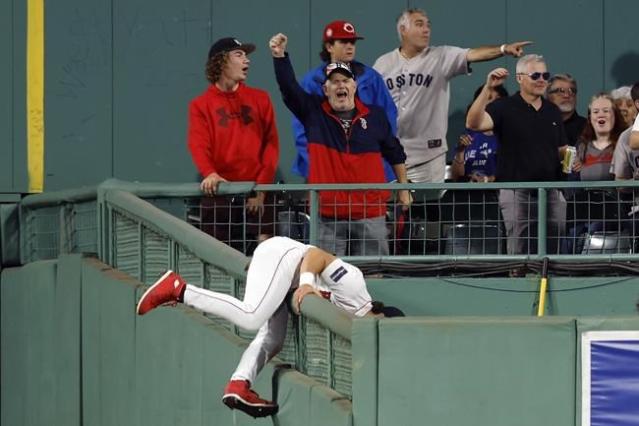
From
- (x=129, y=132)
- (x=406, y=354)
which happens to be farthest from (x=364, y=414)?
(x=129, y=132)

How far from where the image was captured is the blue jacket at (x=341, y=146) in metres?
12.5

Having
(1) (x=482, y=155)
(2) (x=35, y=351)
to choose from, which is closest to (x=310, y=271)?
(1) (x=482, y=155)

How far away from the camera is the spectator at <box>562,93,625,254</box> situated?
12.6 meters

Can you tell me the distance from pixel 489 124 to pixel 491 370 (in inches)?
176

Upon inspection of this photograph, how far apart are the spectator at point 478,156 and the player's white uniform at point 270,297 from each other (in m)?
3.78

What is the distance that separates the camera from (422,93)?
13.8 meters

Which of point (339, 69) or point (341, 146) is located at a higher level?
point (339, 69)

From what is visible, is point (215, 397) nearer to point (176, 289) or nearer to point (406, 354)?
point (176, 289)

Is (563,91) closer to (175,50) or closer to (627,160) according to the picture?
(627,160)

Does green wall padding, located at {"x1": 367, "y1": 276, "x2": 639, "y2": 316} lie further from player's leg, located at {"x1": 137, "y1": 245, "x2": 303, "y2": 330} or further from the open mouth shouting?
player's leg, located at {"x1": 137, "y1": 245, "x2": 303, "y2": 330}

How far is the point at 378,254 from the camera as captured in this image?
1253cm

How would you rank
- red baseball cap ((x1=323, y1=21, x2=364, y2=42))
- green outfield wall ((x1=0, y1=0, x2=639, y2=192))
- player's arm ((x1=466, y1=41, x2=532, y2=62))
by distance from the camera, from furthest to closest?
green outfield wall ((x1=0, y1=0, x2=639, y2=192)) → player's arm ((x1=466, y1=41, x2=532, y2=62)) → red baseball cap ((x1=323, y1=21, x2=364, y2=42))

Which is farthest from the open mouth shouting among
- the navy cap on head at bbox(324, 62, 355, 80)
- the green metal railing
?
the green metal railing

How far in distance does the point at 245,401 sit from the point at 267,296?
0.59 metres
